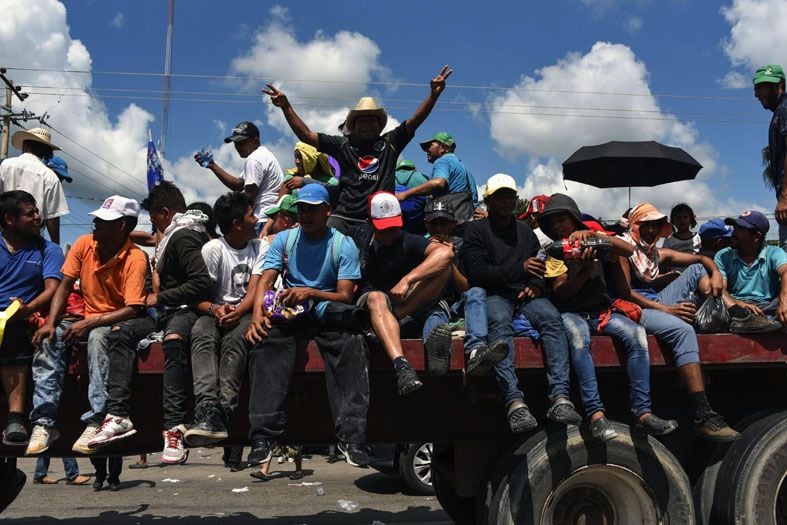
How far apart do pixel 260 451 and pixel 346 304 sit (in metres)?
0.96

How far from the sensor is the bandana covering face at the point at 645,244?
4.67m

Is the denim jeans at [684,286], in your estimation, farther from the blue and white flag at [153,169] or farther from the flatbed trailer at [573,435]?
the blue and white flag at [153,169]

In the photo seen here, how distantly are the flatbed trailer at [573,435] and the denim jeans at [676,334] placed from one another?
80mm

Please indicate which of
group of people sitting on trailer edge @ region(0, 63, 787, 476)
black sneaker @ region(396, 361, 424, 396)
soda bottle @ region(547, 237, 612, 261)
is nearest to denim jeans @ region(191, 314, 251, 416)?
group of people sitting on trailer edge @ region(0, 63, 787, 476)

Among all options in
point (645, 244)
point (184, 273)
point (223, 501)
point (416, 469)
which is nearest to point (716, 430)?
point (645, 244)

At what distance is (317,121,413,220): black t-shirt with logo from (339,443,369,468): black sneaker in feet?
6.94

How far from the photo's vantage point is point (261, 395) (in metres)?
3.72

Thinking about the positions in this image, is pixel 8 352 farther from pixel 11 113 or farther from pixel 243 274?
pixel 11 113

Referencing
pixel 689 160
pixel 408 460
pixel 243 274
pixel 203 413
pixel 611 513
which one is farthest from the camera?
pixel 689 160

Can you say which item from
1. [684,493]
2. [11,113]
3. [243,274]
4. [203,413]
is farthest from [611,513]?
[11,113]

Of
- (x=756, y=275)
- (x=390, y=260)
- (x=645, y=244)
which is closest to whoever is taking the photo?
(x=390, y=260)

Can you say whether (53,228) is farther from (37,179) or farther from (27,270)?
(27,270)

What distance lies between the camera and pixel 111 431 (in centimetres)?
365

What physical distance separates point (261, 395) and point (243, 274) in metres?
1.00
